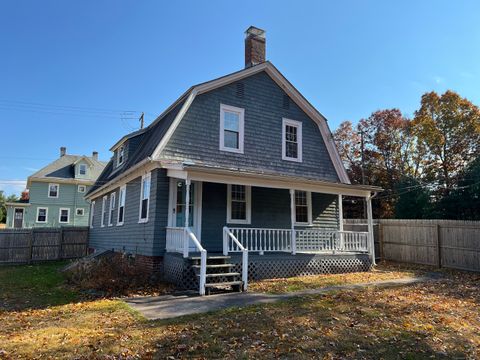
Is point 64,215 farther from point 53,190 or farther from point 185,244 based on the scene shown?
point 185,244

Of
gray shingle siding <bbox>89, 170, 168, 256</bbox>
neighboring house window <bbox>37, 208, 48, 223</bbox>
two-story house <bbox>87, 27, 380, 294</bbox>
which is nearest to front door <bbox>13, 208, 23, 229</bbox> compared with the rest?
neighboring house window <bbox>37, 208, 48, 223</bbox>

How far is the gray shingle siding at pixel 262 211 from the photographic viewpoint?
1253 cm

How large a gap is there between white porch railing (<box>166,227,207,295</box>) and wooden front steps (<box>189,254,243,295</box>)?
0.21 m

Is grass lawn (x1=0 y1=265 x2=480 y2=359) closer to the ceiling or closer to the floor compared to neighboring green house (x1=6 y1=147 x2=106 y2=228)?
closer to the floor

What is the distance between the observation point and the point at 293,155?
1505 cm

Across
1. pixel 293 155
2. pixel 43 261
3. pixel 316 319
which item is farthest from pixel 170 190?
pixel 43 261

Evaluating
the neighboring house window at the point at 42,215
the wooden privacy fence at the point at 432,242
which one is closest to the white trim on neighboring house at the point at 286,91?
the wooden privacy fence at the point at 432,242

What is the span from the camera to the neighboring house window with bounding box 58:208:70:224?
37719 mm

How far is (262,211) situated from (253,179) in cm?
240

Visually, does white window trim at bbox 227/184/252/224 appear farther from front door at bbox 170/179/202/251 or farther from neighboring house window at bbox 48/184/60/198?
neighboring house window at bbox 48/184/60/198

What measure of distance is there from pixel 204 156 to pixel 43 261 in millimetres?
11272

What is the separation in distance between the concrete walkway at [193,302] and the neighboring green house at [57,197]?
32008 millimetres

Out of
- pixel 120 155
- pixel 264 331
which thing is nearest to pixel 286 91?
pixel 120 155

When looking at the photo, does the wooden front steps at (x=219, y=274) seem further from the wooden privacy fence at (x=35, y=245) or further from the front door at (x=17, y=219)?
the front door at (x=17, y=219)
